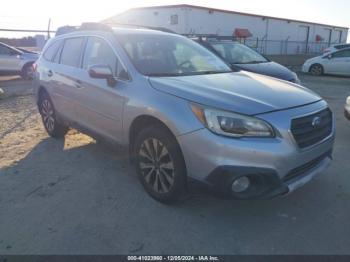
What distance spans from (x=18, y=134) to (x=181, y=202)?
3.97 metres

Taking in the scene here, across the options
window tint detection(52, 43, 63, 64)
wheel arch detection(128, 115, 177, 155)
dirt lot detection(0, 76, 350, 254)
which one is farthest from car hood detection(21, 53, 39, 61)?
wheel arch detection(128, 115, 177, 155)

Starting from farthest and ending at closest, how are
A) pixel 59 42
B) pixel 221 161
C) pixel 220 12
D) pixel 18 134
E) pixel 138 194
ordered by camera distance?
pixel 220 12
pixel 18 134
pixel 59 42
pixel 138 194
pixel 221 161

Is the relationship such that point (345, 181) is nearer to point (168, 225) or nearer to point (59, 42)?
point (168, 225)

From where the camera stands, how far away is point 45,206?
377 centimetres

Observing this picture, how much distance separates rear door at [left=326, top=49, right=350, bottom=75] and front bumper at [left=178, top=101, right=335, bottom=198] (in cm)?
1471

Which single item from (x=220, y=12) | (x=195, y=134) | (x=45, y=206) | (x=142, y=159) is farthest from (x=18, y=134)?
(x=220, y=12)

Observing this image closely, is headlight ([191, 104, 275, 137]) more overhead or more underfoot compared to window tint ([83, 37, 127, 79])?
more underfoot

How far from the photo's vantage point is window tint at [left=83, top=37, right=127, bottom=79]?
4.08 metres

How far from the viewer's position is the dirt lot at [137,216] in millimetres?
3086

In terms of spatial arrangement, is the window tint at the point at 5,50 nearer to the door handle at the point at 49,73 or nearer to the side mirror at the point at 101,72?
the door handle at the point at 49,73

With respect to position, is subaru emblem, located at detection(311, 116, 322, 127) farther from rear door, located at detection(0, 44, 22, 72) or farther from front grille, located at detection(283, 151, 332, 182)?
rear door, located at detection(0, 44, 22, 72)

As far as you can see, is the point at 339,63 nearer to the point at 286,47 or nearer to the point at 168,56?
the point at 168,56

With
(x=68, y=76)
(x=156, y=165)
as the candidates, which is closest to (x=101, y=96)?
(x=68, y=76)

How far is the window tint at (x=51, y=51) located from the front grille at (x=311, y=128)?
4005mm
